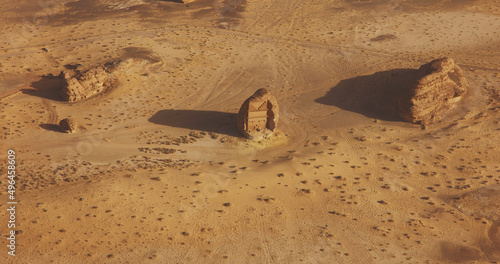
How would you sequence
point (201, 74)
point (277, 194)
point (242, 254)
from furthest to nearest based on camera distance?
1. point (201, 74)
2. point (277, 194)
3. point (242, 254)

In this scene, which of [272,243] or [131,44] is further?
[131,44]

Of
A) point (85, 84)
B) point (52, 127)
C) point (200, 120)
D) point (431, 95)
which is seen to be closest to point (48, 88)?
point (85, 84)

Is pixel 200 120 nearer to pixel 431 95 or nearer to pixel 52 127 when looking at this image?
pixel 52 127

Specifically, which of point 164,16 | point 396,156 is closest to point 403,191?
point 396,156

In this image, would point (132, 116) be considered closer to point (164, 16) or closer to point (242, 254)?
point (242, 254)

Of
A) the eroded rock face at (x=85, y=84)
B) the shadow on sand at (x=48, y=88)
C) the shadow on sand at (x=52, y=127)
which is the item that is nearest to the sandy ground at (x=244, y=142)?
the shadow on sand at (x=48, y=88)

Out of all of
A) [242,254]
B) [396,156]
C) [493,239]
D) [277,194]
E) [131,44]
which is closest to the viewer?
[242,254]

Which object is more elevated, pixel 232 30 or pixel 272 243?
pixel 232 30

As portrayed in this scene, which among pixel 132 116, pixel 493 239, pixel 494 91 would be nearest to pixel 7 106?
pixel 132 116
